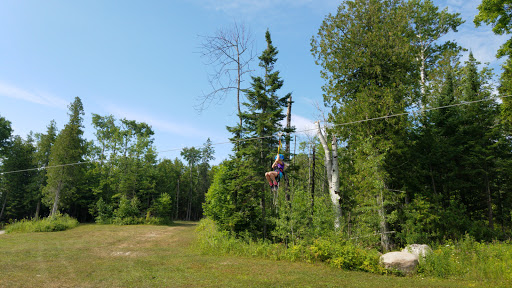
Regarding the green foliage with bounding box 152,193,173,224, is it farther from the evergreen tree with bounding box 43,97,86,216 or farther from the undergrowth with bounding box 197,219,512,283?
the undergrowth with bounding box 197,219,512,283

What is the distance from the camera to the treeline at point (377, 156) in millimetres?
12055

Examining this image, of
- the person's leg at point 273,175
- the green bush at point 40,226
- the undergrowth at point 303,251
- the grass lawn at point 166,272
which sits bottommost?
the green bush at point 40,226

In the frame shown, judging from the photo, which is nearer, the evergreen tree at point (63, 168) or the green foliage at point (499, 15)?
the green foliage at point (499, 15)

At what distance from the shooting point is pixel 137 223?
27.5 m

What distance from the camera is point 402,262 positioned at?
8.95 meters

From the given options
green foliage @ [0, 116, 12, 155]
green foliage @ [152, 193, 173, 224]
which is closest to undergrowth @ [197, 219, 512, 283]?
green foliage @ [152, 193, 173, 224]

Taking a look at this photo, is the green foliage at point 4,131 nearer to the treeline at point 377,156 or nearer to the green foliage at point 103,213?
the green foliage at point 103,213

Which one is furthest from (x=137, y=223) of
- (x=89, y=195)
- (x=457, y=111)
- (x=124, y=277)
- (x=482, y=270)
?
(x=457, y=111)

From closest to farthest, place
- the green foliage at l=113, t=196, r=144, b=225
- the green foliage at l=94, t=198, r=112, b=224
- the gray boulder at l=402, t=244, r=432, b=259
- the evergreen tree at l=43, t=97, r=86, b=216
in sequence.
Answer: the gray boulder at l=402, t=244, r=432, b=259
the evergreen tree at l=43, t=97, r=86, b=216
the green foliage at l=113, t=196, r=144, b=225
the green foliage at l=94, t=198, r=112, b=224

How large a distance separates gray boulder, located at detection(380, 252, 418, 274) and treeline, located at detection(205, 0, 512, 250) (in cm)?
201

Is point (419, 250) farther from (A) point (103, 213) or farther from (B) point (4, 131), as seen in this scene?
(B) point (4, 131)

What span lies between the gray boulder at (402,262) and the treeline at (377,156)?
201cm

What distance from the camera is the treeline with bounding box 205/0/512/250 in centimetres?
1205

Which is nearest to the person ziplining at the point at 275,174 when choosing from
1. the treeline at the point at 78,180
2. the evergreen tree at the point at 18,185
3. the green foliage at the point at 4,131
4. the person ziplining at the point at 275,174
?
the person ziplining at the point at 275,174
